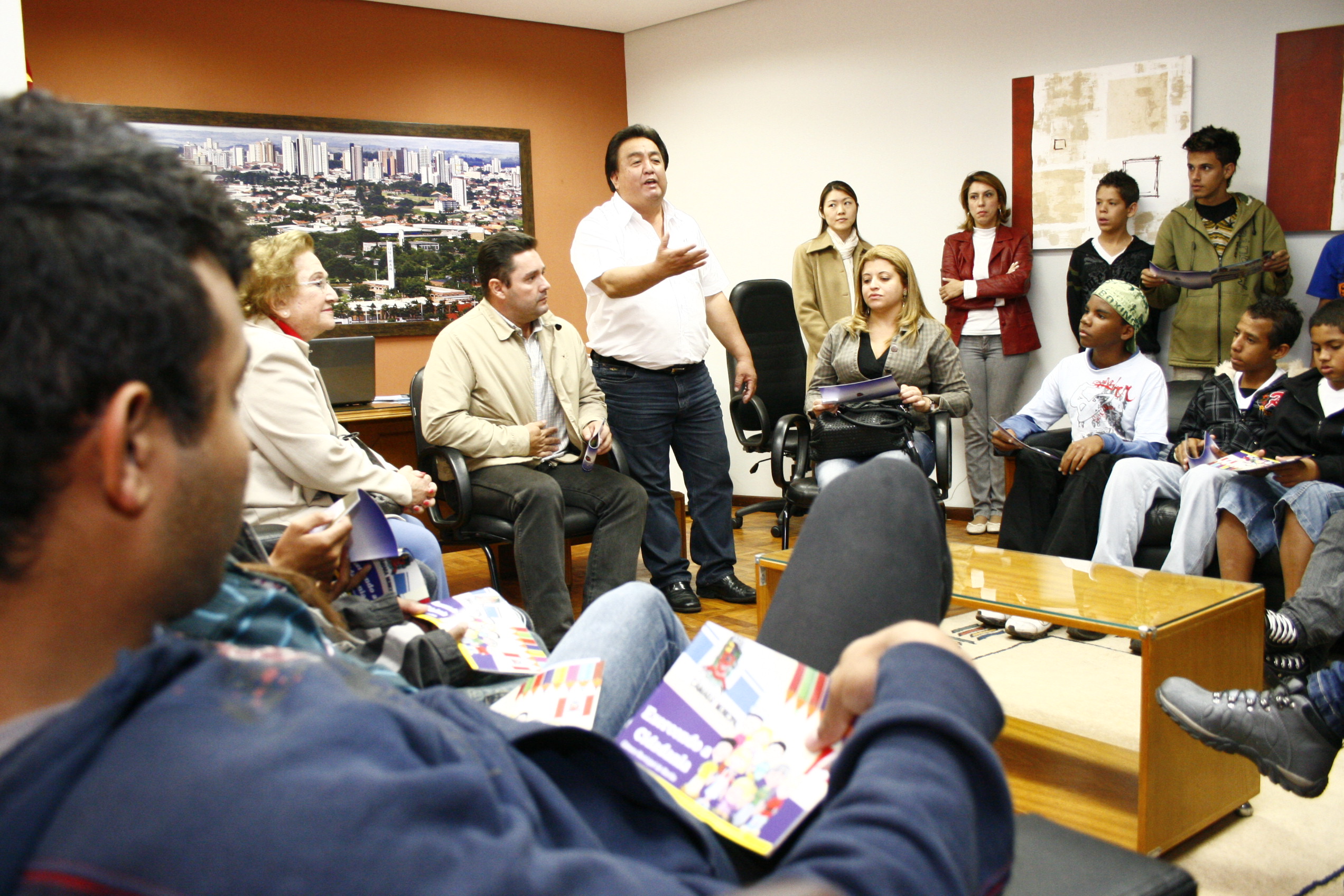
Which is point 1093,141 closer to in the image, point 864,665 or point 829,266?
point 829,266

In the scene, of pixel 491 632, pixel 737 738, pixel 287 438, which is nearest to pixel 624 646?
pixel 737 738

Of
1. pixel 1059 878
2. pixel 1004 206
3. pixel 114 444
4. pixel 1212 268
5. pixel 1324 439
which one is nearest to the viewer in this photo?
pixel 114 444

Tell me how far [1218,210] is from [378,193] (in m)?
4.18

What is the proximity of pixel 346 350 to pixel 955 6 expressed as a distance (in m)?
3.50

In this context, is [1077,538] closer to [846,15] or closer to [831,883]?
[831,883]

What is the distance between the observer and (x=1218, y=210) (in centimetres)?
418

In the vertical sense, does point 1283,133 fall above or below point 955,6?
below

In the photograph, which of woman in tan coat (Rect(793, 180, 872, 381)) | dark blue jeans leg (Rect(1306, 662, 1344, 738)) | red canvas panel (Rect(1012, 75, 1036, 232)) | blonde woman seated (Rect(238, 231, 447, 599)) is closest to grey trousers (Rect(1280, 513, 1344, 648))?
dark blue jeans leg (Rect(1306, 662, 1344, 738))

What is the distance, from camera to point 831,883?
0.57 m

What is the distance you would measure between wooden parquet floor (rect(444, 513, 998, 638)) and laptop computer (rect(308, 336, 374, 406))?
0.84 metres

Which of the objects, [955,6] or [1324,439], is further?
[955,6]

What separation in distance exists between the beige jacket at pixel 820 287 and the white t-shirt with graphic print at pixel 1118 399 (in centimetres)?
175

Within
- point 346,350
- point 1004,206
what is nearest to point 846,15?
point 1004,206

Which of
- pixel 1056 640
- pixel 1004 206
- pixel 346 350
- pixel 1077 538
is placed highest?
pixel 1004 206
